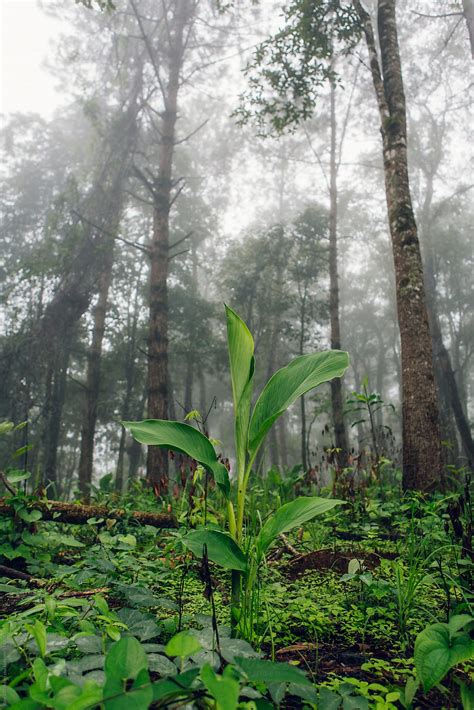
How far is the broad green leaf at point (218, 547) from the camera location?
129 centimetres

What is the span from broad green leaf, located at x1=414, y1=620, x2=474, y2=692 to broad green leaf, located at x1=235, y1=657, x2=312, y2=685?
0.34 m

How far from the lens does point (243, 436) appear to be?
1651mm

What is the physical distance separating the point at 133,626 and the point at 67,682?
1.64 ft

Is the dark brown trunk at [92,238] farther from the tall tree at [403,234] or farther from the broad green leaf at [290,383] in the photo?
the broad green leaf at [290,383]

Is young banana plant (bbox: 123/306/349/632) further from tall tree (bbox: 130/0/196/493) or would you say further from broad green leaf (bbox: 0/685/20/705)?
tall tree (bbox: 130/0/196/493)

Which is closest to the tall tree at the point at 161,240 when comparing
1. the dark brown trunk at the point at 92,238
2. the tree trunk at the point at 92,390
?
the dark brown trunk at the point at 92,238

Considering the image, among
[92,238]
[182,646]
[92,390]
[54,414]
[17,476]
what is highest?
[92,238]

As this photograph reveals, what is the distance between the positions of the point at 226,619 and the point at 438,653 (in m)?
0.78

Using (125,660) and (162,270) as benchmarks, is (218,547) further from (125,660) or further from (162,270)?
(162,270)

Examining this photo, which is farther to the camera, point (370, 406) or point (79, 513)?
point (370, 406)

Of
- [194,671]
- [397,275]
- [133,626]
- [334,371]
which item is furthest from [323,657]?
[397,275]

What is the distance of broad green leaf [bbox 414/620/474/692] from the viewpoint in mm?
906

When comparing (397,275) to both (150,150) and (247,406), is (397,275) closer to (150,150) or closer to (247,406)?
(247,406)

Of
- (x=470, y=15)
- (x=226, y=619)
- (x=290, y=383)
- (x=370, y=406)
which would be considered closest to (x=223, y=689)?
(x=226, y=619)
